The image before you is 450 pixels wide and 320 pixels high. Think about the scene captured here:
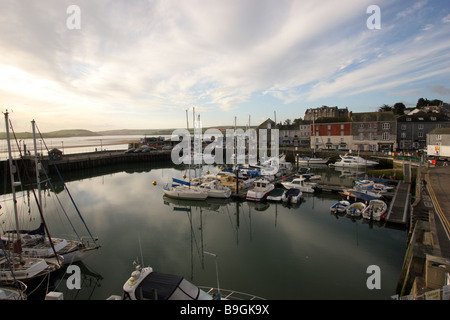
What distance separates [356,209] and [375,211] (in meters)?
1.34

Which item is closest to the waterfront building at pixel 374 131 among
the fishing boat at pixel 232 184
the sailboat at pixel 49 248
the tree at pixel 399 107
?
the fishing boat at pixel 232 184

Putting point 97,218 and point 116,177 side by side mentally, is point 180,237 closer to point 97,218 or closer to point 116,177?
point 97,218

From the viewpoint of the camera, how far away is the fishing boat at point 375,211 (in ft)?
60.3

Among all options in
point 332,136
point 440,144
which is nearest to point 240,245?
point 440,144

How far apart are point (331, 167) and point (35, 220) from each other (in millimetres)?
43024

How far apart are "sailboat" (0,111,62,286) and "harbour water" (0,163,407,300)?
1029mm

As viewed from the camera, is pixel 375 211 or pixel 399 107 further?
pixel 399 107

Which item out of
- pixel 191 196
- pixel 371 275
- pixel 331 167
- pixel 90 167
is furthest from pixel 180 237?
pixel 90 167

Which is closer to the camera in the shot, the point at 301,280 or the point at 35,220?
the point at 301,280

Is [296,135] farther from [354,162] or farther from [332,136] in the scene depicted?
[354,162]

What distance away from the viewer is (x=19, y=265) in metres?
11.1

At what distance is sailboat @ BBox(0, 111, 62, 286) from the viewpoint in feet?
34.6

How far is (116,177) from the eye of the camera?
3981cm

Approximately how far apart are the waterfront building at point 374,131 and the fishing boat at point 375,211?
3405cm
